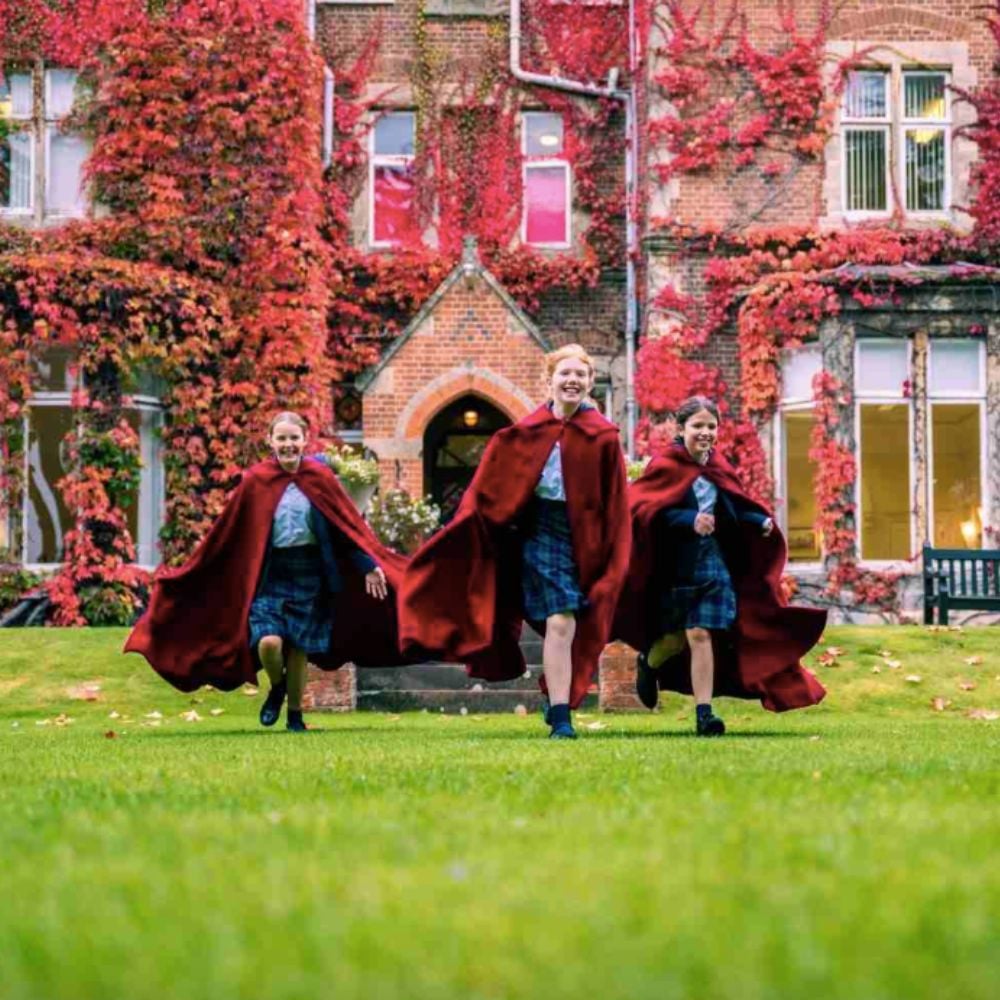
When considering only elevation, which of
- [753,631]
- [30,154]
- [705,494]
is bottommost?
[753,631]

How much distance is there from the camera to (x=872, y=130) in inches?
861

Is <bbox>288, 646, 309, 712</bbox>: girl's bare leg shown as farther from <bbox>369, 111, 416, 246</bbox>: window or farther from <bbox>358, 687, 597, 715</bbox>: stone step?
<bbox>369, 111, 416, 246</bbox>: window

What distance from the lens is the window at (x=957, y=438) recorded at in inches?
805

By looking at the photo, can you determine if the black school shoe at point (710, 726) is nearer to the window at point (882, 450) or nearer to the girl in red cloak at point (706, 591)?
the girl in red cloak at point (706, 591)

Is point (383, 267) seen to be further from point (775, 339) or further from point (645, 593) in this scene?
point (645, 593)

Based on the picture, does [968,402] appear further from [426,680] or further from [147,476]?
[147,476]

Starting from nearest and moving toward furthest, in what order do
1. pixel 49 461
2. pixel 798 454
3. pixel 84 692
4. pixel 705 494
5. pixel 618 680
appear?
1. pixel 705 494
2. pixel 618 680
3. pixel 84 692
4. pixel 49 461
5. pixel 798 454

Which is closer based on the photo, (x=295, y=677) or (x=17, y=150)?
(x=295, y=677)

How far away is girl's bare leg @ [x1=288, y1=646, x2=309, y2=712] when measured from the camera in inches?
436

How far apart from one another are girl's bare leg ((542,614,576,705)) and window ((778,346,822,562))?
11.6 m

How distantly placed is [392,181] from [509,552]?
13.2 meters

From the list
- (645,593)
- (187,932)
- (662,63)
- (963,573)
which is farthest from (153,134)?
Answer: (187,932)

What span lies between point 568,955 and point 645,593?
8.07 m

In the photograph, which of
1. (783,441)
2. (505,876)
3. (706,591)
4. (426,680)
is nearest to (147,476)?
(783,441)
